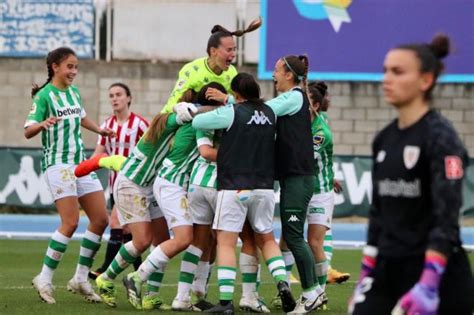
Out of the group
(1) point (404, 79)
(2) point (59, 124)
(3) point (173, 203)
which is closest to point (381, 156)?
(1) point (404, 79)

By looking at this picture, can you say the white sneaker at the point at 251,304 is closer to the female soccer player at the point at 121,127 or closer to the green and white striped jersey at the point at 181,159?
the green and white striped jersey at the point at 181,159

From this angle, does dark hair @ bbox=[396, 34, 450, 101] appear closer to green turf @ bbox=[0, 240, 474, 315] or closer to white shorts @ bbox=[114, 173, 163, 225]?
green turf @ bbox=[0, 240, 474, 315]

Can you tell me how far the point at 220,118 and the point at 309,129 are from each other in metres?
0.96

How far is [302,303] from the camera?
10.2m

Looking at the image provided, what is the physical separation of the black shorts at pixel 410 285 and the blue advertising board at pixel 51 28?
878 inches

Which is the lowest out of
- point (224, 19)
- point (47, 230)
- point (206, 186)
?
point (47, 230)

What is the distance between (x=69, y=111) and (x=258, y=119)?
236 cm

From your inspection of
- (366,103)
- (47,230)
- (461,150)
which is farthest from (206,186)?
(366,103)

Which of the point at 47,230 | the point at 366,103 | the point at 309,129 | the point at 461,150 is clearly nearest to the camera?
the point at 461,150

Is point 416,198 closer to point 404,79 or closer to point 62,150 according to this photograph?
point 404,79

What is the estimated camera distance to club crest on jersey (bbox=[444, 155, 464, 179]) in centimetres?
549

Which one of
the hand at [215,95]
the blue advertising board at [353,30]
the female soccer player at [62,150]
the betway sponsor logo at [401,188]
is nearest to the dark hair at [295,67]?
the hand at [215,95]

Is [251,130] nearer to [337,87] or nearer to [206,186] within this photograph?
[206,186]

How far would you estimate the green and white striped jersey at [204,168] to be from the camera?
10.1 meters
